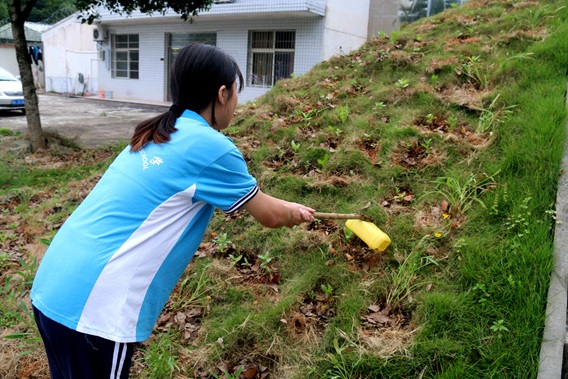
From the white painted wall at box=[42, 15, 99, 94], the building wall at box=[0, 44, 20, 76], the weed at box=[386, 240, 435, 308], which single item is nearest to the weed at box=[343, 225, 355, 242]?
the weed at box=[386, 240, 435, 308]

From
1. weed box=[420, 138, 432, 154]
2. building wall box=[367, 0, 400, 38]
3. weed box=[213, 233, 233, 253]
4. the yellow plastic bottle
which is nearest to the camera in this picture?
the yellow plastic bottle

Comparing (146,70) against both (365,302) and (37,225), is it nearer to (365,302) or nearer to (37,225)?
(37,225)

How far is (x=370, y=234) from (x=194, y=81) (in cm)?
170

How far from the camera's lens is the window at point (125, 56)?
20547 mm

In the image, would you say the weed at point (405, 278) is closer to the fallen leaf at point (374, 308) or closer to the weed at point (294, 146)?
the fallen leaf at point (374, 308)

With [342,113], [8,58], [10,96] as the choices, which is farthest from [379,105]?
[8,58]

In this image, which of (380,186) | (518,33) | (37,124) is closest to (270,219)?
(380,186)

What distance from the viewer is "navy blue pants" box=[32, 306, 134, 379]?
1648 mm

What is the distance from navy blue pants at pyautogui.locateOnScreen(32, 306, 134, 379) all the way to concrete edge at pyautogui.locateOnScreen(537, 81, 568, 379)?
6.48 feet

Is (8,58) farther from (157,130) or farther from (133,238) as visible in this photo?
(133,238)

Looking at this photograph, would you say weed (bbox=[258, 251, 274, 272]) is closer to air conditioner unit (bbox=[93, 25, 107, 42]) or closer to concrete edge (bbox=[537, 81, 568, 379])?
concrete edge (bbox=[537, 81, 568, 379])

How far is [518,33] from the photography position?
18.7 feet

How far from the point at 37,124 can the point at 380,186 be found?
263 inches

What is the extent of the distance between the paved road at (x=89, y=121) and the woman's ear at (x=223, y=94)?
7.84 metres
